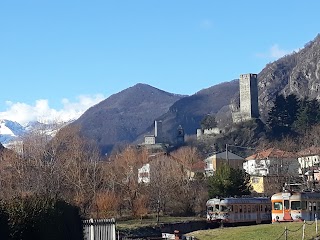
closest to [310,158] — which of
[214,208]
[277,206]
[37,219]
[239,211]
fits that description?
[239,211]

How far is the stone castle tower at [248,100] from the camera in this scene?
154500mm

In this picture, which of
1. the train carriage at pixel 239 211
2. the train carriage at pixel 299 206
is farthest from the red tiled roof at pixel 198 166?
the train carriage at pixel 299 206

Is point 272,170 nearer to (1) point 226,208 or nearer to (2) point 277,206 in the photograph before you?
(1) point 226,208

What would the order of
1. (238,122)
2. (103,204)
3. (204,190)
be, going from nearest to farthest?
(103,204) < (204,190) < (238,122)

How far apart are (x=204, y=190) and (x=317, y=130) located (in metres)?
40.1

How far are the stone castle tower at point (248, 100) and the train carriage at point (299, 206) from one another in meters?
107

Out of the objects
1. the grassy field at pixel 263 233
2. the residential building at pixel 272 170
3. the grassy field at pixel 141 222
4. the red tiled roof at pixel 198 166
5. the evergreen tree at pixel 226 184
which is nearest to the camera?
the grassy field at pixel 263 233

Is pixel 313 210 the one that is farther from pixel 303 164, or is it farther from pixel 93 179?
pixel 303 164

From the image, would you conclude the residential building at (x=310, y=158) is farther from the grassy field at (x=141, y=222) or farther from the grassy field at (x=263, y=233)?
the grassy field at (x=263, y=233)

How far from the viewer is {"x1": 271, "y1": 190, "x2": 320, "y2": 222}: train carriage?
42312mm

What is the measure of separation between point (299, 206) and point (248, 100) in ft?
380

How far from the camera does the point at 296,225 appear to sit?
35.5 meters

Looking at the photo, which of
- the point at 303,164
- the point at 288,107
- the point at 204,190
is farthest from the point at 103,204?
the point at 288,107

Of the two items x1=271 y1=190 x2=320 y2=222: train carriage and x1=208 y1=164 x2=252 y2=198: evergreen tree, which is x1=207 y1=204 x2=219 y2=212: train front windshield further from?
x1=208 y1=164 x2=252 y2=198: evergreen tree
